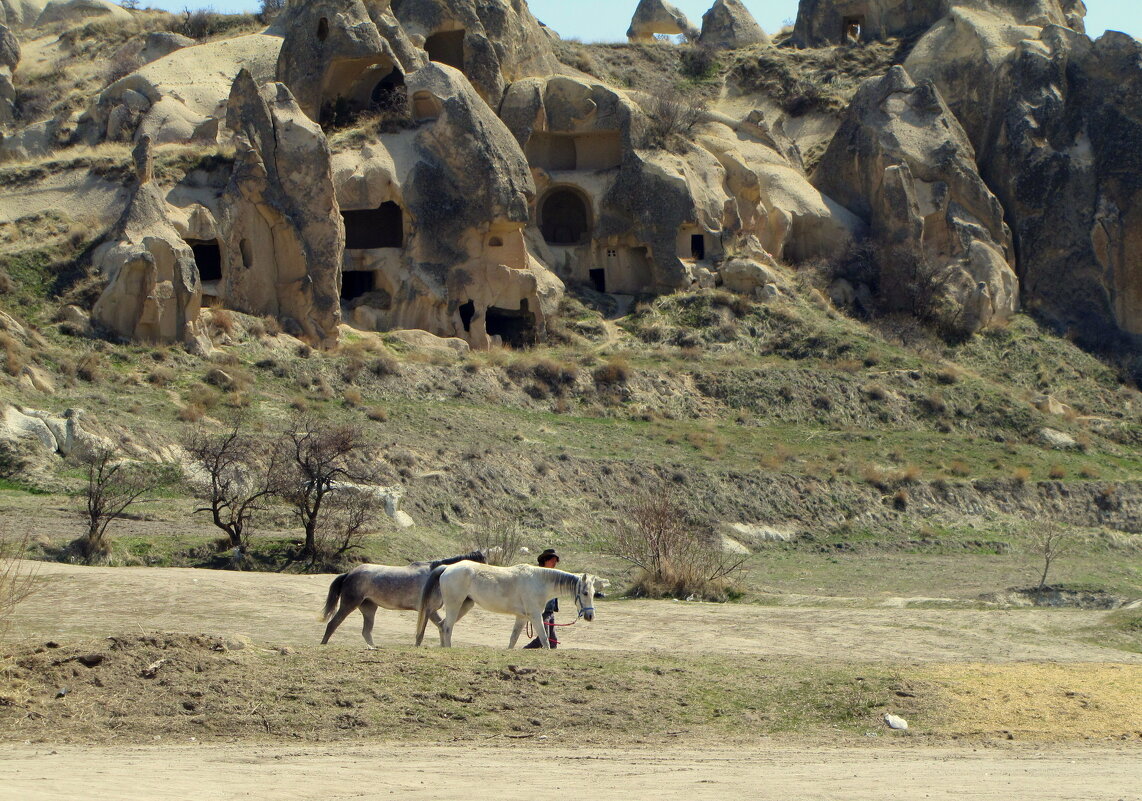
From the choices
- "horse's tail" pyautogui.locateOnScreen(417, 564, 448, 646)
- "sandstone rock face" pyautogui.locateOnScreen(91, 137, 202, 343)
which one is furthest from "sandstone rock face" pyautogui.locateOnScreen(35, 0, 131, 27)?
"horse's tail" pyautogui.locateOnScreen(417, 564, 448, 646)

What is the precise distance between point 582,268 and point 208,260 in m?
11.8

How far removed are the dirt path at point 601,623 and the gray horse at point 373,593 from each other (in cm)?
49

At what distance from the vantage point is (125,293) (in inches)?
1359

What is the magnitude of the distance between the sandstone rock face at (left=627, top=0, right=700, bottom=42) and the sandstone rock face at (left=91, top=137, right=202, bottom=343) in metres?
40.8

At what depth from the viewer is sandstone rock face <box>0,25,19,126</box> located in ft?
171

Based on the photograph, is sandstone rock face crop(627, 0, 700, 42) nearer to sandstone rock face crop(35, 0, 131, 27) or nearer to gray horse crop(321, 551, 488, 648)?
sandstone rock face crop(35, 0, 131, 27)

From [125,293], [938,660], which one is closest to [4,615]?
[938,660]

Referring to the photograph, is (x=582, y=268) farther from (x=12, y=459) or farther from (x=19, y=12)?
(x=19, y=12)

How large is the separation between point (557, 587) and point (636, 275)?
95.8ft

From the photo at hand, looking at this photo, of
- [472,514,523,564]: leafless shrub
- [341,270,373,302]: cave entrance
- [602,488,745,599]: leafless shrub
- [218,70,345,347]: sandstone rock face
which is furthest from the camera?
[341,270,373,302]: cave entrance

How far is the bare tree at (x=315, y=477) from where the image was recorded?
25219 millimetres

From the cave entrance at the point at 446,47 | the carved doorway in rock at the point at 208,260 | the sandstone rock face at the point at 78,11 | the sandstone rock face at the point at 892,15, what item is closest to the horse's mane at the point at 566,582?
the carved doorway in rock at the point at 208,260

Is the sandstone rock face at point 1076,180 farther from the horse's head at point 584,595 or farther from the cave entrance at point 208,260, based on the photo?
the horse's head at point 584,595

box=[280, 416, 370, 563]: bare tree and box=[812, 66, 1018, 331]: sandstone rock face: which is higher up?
box=[812, 66, 1018, 331]: sandstone rock face
